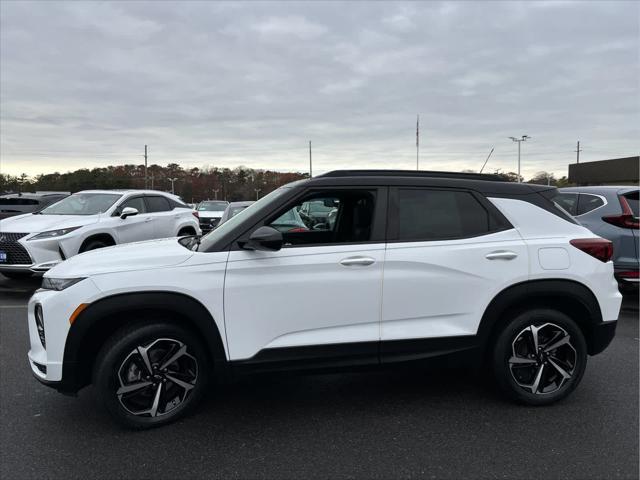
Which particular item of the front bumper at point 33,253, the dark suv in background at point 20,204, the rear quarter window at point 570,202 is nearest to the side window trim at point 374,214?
the rear quarter window at point 570,202

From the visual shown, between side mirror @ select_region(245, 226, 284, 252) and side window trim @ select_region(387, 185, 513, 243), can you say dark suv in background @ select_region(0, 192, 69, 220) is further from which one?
side window trim @ select_region(387, 185, 513, 243)

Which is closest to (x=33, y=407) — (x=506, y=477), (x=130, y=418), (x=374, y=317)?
(x=130, y=418)

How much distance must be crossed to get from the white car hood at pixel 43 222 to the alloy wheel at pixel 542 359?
703 cm

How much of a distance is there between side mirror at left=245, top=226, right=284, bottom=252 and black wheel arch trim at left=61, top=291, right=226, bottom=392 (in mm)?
530

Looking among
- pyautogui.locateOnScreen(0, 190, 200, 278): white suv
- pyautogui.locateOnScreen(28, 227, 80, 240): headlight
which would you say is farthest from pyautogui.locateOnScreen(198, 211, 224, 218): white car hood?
pyautogui.locateOnScreen(28, 227, 80, 240): headlight

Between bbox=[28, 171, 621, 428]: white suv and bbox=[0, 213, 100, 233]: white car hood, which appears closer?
bbox=[28, 171, 621, 428]: white suv

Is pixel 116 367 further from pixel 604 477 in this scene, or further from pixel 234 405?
pixel 604 477

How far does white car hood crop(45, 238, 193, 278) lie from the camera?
3.12 metres

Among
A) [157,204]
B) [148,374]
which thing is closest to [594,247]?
[148,374]

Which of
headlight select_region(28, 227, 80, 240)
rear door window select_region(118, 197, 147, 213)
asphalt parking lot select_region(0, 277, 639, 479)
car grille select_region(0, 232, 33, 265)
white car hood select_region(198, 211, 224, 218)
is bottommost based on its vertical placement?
asphalt parking lot select_region(0, 277, 639, 479)

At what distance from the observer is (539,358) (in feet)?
11.7

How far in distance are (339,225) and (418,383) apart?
1.54 metres

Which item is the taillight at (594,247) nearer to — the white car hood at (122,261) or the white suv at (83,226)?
the white car hood at (122,261)

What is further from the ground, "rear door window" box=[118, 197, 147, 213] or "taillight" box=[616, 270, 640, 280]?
"rear door window" box=[118, 197, 147, 213]
